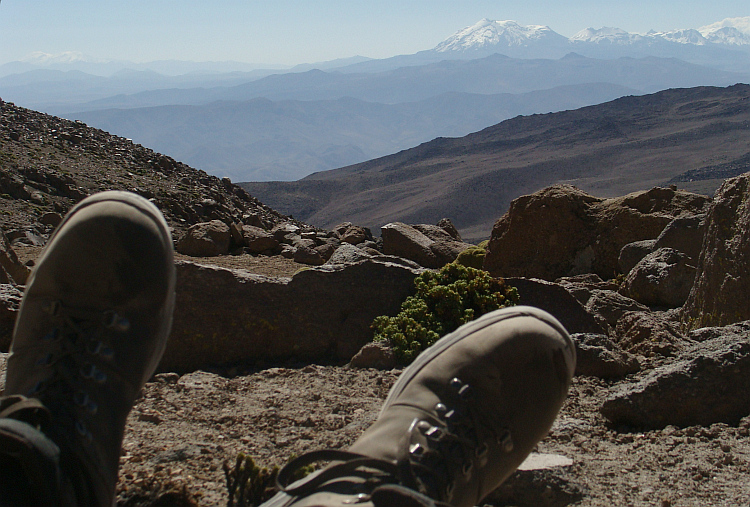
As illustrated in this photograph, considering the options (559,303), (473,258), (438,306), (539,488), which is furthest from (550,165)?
(539,488)

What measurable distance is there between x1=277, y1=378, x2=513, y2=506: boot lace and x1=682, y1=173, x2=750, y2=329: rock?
9.25ft

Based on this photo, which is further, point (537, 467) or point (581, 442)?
point (581, 442)

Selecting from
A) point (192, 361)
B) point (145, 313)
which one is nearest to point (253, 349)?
point (192, 361)

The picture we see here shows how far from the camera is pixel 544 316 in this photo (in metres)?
2.23

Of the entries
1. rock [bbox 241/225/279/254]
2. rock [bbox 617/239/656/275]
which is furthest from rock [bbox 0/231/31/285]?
rock [bbox 617/239/656/275]

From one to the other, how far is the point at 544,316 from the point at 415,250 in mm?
7055

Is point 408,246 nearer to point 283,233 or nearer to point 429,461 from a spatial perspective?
point 283,233

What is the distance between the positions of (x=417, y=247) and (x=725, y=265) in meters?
5.44

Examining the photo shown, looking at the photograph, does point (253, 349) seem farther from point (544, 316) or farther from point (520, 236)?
point (520, 236)

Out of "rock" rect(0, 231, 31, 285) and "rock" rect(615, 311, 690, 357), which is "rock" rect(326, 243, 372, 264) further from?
"rock" rect(0, 231, 31, 285)

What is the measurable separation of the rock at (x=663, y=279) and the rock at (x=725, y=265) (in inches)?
27.9

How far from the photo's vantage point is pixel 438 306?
406 centimetres

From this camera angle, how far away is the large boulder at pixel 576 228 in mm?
7145

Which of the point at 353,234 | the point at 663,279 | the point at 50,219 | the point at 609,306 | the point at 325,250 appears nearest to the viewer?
the point at 609,306
